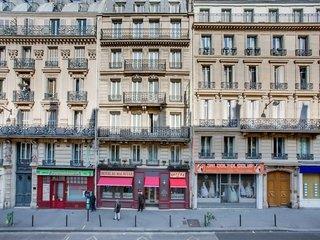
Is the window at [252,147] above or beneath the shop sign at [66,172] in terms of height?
above

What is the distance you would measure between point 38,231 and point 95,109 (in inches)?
452

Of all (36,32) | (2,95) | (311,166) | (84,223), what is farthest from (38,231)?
(311,166)

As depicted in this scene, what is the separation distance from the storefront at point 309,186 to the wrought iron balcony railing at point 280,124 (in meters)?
3.36

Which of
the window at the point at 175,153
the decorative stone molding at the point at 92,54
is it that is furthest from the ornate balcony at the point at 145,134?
the decorative stone molding at the point at 92,54

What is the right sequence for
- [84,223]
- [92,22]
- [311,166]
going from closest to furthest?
1. [84,223]
2. [311,166]
3. [92,22]

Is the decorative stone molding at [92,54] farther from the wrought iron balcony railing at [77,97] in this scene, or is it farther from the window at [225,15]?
the window at [225,15]

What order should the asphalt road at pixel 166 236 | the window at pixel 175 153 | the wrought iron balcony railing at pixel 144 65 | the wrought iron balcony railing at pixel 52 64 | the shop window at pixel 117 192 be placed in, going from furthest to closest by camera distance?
1. the wrought iron balcony railing at pixel 52 64
2. the wrought iron balcony railing at pixel 144 65
3. the window at pixel 175 153
4. the shop window at pixel 117 192
5. the asphalt road at pixel 166 236

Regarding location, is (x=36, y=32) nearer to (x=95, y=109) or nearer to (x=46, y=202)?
(x=95, y=109)

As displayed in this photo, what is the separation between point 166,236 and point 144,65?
1495cm

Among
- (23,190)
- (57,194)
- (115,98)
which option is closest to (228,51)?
(115,98)

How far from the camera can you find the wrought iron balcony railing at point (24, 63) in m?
28.9

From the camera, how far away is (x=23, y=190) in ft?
94.3

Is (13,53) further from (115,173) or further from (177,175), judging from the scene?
(177,175)

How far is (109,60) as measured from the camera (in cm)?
2950
